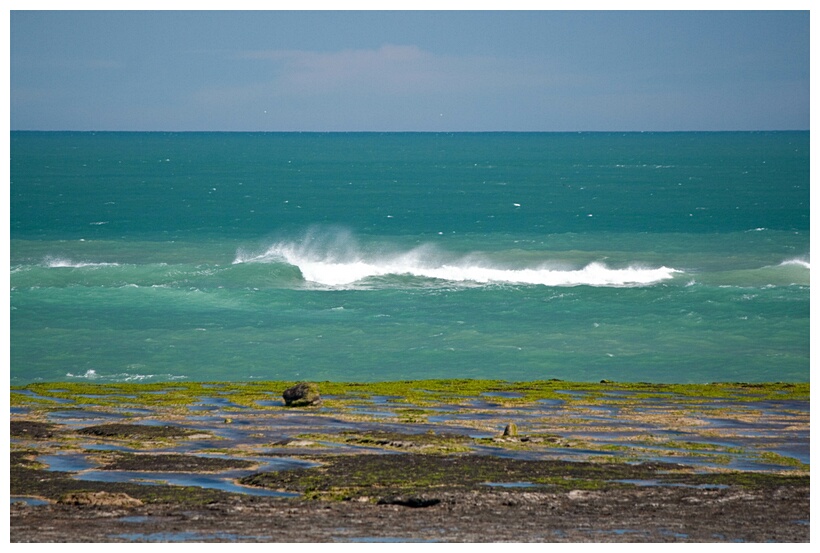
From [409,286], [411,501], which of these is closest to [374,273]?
[409,286]

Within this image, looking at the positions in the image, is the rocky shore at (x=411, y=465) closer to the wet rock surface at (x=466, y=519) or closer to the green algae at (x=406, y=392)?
the wet rock surface at (x=466, y=519)

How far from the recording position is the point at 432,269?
72.5 meters

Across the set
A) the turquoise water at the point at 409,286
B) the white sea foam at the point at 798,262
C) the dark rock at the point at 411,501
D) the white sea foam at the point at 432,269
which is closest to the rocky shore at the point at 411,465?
the dark rock at the point at 411,501

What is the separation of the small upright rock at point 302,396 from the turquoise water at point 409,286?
8841mm

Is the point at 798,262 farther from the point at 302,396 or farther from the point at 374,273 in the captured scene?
the point at 302,396

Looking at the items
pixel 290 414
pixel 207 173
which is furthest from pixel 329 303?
pixel 207 173

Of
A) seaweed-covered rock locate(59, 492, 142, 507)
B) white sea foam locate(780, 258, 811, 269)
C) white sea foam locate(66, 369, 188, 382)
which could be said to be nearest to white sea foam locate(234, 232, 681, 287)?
white sea foam locate(780, 258, 811, 269)

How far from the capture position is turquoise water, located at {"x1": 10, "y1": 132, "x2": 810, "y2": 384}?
47.2 metres

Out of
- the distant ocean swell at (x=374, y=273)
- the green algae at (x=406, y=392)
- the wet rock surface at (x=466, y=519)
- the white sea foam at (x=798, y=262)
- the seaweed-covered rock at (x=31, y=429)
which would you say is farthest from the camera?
the white sea foam at (x=798, y=262)

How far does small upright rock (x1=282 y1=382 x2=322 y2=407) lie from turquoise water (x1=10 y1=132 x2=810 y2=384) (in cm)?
884

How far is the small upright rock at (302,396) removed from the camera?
3531cm

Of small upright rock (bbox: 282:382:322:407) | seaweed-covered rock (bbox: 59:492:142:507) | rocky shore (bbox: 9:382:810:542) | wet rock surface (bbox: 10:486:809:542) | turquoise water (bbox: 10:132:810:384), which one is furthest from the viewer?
turquoise water (bbox: 10:132:810:384)

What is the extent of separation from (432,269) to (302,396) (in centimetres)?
3772

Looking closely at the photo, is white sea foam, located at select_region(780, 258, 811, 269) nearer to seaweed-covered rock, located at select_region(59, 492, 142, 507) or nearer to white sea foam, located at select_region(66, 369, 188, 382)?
white sea foam, located at select_region(66, 369, 188, 382)
